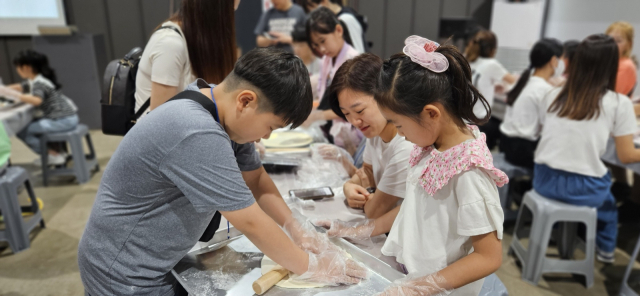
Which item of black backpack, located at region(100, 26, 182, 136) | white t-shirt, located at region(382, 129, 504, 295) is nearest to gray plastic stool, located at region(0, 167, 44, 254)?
black backpack, located at region(100, 26, 182, 136)

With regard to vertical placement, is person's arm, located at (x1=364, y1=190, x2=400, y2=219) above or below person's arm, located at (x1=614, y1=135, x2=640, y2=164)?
above

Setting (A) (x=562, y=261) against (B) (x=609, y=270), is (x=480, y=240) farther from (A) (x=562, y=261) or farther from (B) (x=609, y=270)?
(B) (x=609, y=270)

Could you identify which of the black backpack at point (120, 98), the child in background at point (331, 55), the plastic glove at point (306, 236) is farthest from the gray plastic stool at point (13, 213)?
the plastic glove at point (306, 236)

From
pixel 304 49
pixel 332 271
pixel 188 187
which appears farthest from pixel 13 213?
pixel 332 271

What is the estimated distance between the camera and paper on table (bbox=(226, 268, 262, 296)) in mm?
914

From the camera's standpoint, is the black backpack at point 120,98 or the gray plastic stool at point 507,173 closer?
A: the black backpack at point 120,98

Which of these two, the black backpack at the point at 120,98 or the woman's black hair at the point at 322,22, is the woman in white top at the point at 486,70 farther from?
the black backpack at the point at 120,98

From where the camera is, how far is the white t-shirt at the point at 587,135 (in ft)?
6.31

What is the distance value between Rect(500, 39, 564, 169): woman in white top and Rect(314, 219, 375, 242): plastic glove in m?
1.88

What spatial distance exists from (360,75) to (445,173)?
0.51 m

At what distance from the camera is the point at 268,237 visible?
2.90ft

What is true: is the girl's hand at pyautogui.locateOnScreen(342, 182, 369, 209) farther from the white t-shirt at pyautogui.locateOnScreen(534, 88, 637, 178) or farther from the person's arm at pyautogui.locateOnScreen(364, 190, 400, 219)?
the white t-shirt at pyautogui.locateOnScreen(534, 88, 637, 178)

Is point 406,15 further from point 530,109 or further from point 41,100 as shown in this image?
point 41,100

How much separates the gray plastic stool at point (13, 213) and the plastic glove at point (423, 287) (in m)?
2.47
